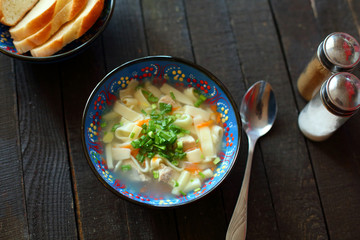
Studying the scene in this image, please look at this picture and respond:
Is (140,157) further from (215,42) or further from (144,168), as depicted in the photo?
(215,42)

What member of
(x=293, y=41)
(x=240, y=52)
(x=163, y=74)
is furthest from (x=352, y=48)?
(x=163, y=74)

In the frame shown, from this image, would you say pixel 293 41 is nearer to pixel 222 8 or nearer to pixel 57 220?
pixel 222 8

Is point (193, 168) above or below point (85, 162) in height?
below

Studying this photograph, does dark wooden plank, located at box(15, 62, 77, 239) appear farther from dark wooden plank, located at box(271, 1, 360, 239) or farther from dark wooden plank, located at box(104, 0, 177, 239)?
dark wooden plank, located at box(271, 1, 360, 239)

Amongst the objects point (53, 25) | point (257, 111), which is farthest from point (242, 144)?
point (53, 25)

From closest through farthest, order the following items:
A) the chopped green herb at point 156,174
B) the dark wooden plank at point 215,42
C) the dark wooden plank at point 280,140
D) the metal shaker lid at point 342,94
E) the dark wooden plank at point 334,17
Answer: the metal shaker lid at point 342,94 → the chopped green herb at point 156,174 → the dark wooden plank at point 280,140 → the dark wooden plank at point 215,42 → the dark wooden plank at point 334,17

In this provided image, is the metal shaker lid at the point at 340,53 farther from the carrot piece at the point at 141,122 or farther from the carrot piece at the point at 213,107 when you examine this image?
the carrot piece at the point at 141,122

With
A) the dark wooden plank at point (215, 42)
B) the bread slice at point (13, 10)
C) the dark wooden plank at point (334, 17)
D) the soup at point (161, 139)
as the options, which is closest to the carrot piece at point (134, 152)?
the soup at point (161, 139)
